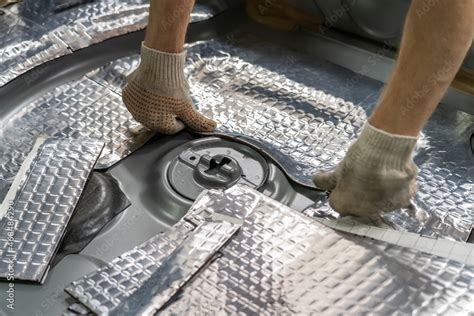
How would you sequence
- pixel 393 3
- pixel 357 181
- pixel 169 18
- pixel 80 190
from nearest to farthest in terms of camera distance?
pixel 357 181 → pixel 80 190 → pixel 169 18 → pixel 393 3

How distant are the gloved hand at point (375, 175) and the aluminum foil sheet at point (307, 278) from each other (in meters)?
0.07

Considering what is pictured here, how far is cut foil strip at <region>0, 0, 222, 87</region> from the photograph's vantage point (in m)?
1.59

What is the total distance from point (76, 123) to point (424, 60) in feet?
2.95

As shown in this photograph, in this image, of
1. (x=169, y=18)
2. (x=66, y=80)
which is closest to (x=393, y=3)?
(x=169, y=18)

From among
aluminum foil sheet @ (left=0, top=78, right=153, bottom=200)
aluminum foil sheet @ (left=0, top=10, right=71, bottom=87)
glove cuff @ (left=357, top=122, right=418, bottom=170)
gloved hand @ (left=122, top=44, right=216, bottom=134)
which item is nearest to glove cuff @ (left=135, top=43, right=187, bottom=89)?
gloved hand @ (left=122, top=44, right=216, bottom=134)

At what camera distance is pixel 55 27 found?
168cm

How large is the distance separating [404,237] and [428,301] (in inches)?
5.9

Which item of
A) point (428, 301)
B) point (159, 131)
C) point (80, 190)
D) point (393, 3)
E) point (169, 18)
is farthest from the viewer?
point (393, 3)

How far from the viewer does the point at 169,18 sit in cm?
128

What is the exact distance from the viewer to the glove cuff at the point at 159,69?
4.32 ft

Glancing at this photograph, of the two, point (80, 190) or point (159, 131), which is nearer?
point (80, 190)

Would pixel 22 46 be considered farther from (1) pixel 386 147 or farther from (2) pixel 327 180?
(1) pixel 386 147

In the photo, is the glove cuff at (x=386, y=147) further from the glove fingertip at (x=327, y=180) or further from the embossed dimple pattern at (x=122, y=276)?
the embossed dimple pattern at (x=122, y=276)

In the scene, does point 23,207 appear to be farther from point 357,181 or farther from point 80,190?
point 357,181
